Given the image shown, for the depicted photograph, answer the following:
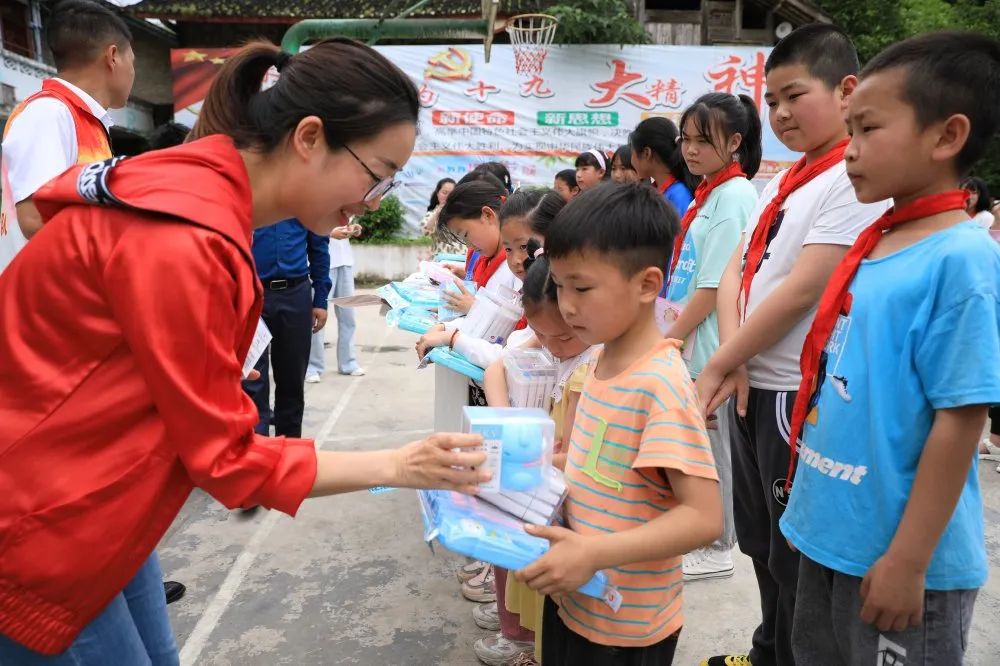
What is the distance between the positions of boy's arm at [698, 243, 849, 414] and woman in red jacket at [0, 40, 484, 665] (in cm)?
112

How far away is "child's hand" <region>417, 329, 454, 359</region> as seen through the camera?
252cm

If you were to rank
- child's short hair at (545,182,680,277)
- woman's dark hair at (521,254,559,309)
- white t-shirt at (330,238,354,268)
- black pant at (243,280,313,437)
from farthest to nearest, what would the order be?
white t-shirt at (330,238,354,268), black pant at (243,280,313,437), woman's dark hair at (521,254,559,309), child's short hair at (545,182,680,277)

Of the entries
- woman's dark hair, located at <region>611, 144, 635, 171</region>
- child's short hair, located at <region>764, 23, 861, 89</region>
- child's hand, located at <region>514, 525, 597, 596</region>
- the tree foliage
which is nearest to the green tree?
the tree foliage

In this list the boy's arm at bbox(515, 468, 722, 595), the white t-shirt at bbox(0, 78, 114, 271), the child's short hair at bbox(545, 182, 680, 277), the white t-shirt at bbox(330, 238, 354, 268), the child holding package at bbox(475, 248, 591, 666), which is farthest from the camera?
the white t-shirt at bbox(330, 238, 354, 268)

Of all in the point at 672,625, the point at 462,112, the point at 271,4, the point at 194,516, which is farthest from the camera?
the point at 271,4

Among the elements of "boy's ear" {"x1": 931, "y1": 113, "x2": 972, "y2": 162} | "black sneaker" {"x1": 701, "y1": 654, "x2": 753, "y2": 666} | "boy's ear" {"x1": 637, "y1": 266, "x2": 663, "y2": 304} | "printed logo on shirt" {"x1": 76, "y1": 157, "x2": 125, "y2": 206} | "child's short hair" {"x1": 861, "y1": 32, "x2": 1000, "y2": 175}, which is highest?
"child's short hair" {"x1": 861, "y1": 32, "x2": 1000, "y2": 175}

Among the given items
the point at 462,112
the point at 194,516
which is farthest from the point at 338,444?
the point at 462,112

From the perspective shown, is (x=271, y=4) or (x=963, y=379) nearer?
(x=963, y=379)

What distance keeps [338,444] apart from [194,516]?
1133mm

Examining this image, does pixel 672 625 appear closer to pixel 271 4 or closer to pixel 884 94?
pixel 884 94

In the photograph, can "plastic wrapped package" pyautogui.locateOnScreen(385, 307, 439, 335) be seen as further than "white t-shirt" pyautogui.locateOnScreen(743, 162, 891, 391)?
Yes

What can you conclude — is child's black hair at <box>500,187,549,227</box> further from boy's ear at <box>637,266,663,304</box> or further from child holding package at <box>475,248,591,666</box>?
boy's ear at <box>637,266,663,304</box>

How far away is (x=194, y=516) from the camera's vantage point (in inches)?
139

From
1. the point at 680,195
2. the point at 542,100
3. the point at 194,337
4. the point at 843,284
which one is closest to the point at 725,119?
the point at 680,195
